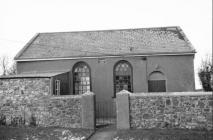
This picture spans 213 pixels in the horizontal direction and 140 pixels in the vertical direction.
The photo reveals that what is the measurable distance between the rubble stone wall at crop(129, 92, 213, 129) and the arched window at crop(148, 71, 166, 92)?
6742 millimetres

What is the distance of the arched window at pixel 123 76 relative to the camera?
19359 mm

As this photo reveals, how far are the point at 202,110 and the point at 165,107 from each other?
203cm

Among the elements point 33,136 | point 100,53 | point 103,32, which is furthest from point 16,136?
point 103,32

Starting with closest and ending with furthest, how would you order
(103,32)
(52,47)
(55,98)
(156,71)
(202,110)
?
(202,110) < (55,98) < (156,71) < (52,47) < (103,32)

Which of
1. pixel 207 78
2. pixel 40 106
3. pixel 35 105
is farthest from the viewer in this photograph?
pixel 207 78

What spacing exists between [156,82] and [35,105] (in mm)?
10666

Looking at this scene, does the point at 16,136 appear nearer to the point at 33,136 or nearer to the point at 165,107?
the point at 33,136

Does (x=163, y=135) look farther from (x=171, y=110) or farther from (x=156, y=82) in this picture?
(x=156, y=82)

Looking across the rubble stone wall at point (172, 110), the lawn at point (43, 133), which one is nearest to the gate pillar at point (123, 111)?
the rubble stone wall at point (172, 110)

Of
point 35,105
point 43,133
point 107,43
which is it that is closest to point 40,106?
point 35,105

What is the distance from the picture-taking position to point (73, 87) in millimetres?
19625

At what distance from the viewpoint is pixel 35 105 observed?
1409cm

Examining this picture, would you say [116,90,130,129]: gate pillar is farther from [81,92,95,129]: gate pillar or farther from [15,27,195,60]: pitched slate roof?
[15,27,195,60]: pitched slate roof

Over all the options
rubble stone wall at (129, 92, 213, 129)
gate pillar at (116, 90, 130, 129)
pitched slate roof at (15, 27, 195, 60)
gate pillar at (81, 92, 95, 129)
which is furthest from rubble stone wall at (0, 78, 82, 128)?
pitched slate roof at (15, 27, 195, 60)
